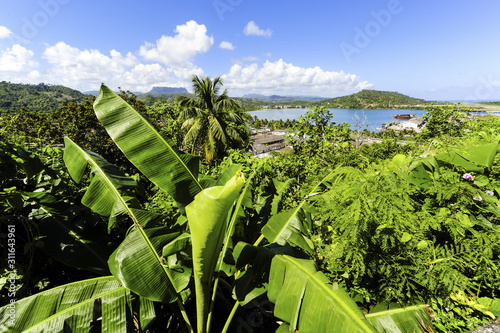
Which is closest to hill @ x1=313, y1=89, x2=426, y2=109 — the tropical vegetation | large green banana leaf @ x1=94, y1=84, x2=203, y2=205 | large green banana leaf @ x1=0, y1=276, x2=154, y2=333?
the tropical vegetation

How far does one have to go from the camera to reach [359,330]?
1423 mm

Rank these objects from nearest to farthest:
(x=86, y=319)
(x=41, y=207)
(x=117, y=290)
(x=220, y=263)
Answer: (x=86, y=319) → (x=117, y=290) → (x=220, y=263) → (x=41, y=207)

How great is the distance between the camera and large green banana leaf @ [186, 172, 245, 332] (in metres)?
1.38

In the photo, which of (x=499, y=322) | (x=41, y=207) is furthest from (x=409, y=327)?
(x=41, y=207)

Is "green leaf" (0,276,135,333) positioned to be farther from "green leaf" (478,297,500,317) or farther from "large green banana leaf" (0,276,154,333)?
"green leaf" (478,297,500,317)

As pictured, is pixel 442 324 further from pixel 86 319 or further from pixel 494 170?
pixel 86 319

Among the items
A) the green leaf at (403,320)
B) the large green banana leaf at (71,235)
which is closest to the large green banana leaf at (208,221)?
the large green banana leaf at (71,235)

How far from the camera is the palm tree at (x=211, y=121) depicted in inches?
482

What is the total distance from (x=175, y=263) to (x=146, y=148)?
1.24 meters

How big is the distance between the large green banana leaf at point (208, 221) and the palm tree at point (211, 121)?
35.0 ft

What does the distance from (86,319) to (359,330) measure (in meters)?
2.19

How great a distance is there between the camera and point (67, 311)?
1.75m

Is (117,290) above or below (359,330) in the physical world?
below

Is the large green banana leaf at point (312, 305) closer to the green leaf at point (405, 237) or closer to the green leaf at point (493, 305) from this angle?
the green leaf at point (493, 305)
